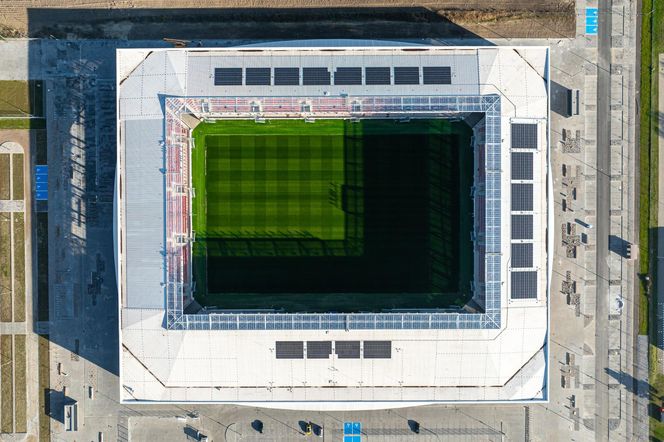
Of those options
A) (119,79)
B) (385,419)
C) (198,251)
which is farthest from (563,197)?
(119,79)

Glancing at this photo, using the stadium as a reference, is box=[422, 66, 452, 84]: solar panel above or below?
above

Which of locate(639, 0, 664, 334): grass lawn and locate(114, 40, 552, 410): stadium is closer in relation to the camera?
locate(114, 40, 552, 410): stadium

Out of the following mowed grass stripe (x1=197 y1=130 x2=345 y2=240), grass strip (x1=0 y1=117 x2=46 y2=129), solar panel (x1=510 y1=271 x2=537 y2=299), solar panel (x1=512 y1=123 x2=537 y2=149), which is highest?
grass strip (x1=0 y1=117 x2=46 y2=129)

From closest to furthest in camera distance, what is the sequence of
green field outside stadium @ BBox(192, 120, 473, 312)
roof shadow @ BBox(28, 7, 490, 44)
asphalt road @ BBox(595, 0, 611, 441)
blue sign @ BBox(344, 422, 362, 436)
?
green field outside stadium @ BBox(192, 120, 473, 312) → roof shadow @ BBox(28, 7, 490, 44) → blue sign @ BBox(344, 422, 362, 436) → asphalt road @ BBox(595, 0, 611, 441)

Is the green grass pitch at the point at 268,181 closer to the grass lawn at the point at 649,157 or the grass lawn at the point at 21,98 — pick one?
the grass lawn at the point at 21,98

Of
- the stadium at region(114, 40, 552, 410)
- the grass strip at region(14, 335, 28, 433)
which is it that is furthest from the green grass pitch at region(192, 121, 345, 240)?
the grass strip at region(14, 335, 28, 433)

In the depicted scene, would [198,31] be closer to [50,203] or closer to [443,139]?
[50,203]

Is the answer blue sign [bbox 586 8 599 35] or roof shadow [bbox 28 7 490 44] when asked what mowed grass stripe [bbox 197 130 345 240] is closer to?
roof shadow [bbox 28 7 490 44]
